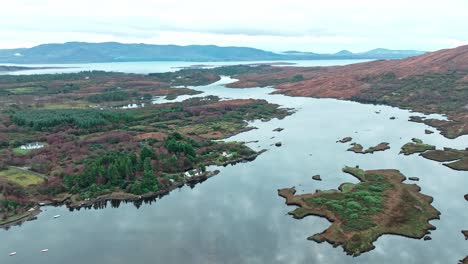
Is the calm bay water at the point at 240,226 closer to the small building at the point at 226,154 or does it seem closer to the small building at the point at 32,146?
the small building at the point at 226,154

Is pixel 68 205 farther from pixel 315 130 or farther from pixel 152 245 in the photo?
pixel 315 130

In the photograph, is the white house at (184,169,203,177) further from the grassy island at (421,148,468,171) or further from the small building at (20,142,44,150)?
the grassy island at (421,148,468,171)

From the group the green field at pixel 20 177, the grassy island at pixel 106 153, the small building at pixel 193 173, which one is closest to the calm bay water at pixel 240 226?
the small building at pixel 193 173

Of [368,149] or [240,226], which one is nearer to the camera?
[240,226]

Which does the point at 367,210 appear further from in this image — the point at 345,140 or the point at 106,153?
the point at 106,153

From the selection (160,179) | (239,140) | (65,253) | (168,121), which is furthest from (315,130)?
(65,253)

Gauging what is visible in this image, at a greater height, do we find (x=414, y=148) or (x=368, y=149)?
(x=414, y=148)

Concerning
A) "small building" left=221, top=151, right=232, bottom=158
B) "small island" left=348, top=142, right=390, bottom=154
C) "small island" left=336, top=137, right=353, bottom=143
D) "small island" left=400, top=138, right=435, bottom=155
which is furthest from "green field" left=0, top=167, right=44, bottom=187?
"small island" left=400, top=138, right=435, bottom=155

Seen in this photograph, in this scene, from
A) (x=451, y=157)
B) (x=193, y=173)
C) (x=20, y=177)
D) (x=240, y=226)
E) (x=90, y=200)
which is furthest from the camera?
(x=451, y=157)

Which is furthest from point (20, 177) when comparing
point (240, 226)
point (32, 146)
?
point (240, 226)
